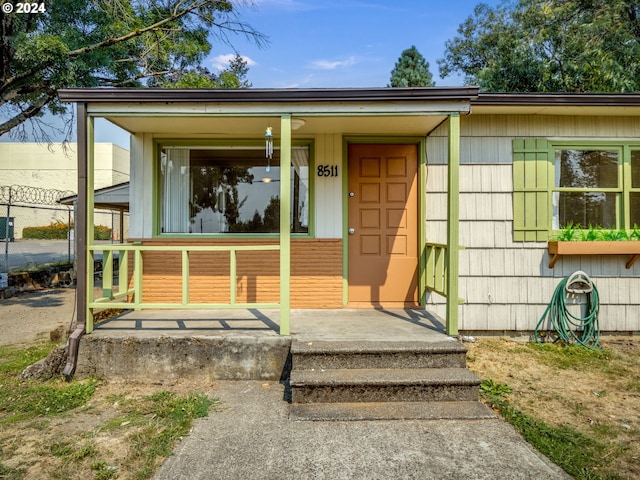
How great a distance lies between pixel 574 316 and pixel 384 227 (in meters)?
2.55

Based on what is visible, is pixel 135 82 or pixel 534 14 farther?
pixel 534 14

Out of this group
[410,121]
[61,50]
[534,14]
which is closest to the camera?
[410,121]

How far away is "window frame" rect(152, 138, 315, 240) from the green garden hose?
306cm

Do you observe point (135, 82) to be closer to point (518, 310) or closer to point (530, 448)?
point (518, 310)

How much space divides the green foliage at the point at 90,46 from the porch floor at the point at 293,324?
386 cm

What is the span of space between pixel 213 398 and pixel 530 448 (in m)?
2.41

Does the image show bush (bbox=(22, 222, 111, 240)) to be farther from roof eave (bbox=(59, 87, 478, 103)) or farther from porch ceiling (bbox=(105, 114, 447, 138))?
roof eave (bbox=(59, 87, 478, 103))

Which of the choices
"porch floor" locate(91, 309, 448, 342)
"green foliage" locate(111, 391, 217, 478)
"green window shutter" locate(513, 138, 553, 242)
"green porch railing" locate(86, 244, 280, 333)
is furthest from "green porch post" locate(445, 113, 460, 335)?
"green foliage" locate(111, 391, 217, 478)

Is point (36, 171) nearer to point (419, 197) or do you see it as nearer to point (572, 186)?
point (419, 197)

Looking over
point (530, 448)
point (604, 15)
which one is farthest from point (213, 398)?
point (604, 15)

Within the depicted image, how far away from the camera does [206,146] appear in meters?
5.38

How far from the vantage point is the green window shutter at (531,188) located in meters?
5.11

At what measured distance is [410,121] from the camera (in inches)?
184
